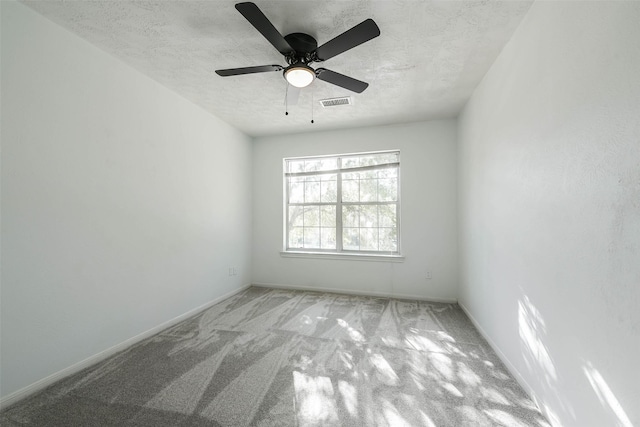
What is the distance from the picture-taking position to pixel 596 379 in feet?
3.99

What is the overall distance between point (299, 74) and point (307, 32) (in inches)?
12.5

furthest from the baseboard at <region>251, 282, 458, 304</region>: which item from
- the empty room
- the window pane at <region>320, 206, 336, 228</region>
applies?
the window pane at <region>320, 206, 336, 228</region>

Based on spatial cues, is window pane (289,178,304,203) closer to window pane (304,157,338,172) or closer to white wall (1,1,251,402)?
window pane (304,157,338,172)

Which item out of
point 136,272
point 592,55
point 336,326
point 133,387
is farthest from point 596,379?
point 136,272

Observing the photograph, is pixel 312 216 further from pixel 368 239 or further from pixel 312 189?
pixel 368 239

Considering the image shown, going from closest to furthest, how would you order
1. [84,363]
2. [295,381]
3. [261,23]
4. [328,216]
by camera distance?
[261,23], [295,381], [84,363], [328,216]

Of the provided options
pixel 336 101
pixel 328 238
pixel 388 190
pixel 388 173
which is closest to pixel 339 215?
pixel 328 238

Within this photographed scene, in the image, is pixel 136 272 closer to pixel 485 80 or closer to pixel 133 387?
pixel 133 387

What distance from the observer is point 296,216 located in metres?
4.73

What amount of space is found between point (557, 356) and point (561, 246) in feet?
2.03

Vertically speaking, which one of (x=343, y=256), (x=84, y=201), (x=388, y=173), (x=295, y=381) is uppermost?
(x=388, y=173)

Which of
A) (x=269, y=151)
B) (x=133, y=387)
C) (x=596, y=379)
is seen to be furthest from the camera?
(x=269, y=151)

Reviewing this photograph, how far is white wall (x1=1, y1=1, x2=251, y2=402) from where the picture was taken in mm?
1799

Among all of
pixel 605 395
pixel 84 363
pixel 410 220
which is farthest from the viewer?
pixel 410 220
